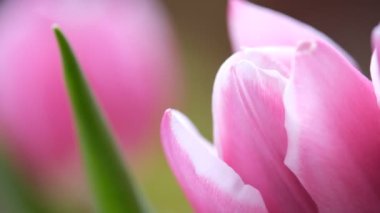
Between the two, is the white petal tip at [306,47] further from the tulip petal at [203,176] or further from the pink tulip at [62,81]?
the pink tulip at [62,81]

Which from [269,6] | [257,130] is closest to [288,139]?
[257,130]

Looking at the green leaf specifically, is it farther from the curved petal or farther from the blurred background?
the blurred background

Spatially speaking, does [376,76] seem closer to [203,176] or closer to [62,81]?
[203,176]

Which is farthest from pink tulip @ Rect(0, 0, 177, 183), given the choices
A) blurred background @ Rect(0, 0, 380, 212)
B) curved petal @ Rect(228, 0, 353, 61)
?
blurred background @ Rect(0, 0, 380, 212)

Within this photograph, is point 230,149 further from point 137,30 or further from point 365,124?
point 137,30

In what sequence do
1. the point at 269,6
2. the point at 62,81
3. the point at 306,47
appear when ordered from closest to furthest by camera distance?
the point at 306,47 → the point at 62,81 → the point at 269,6

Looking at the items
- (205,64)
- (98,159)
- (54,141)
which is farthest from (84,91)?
(205,64)
